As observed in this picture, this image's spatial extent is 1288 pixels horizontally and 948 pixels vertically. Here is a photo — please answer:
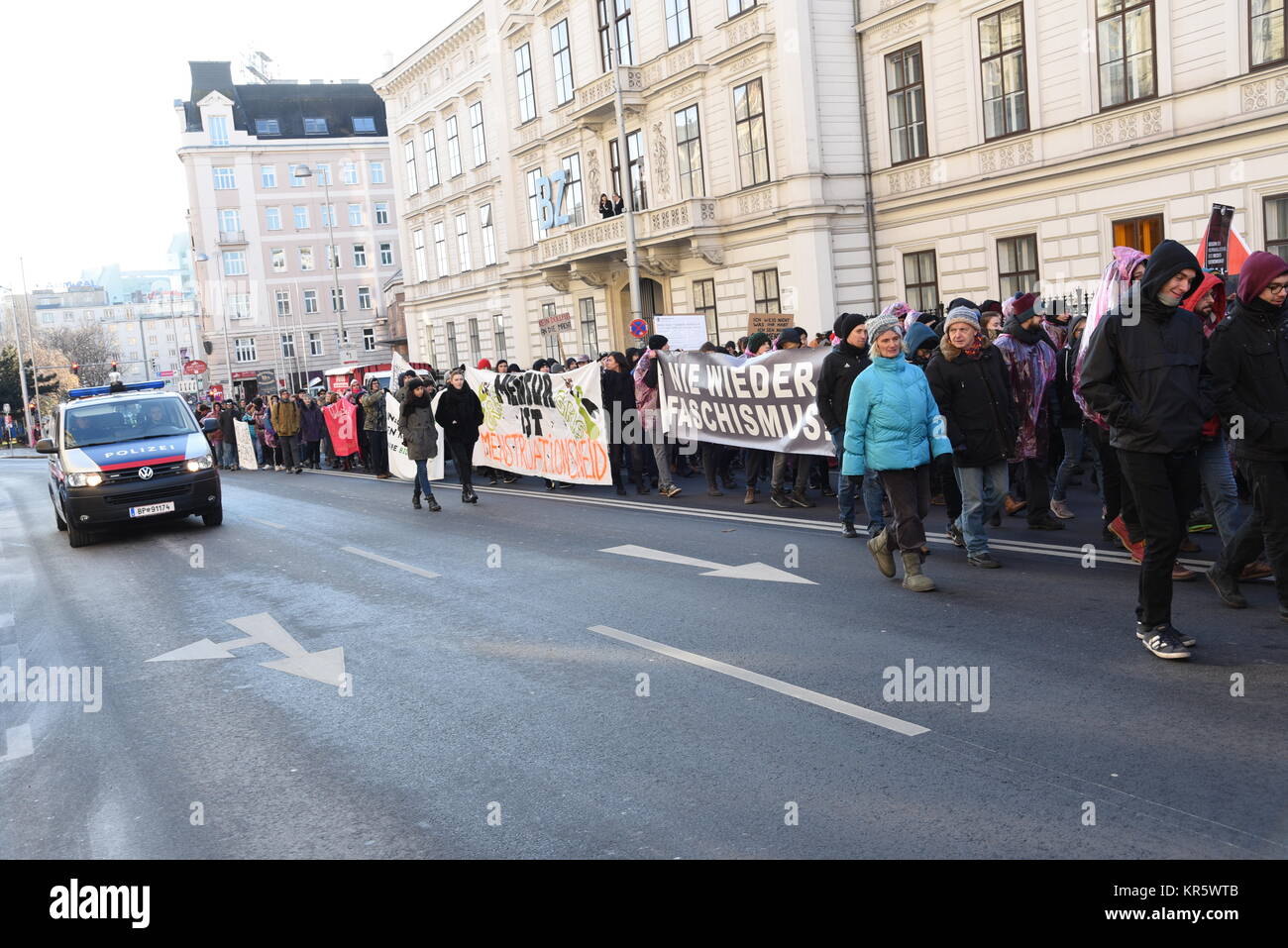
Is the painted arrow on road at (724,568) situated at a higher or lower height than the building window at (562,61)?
lower

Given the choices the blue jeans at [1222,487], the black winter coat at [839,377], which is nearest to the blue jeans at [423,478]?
the black winter coat at [839,377]

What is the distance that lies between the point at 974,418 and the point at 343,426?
21242 millimetres

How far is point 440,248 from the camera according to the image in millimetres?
50312

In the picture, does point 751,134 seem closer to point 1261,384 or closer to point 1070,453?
point 1070,453

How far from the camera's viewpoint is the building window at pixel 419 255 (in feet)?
171

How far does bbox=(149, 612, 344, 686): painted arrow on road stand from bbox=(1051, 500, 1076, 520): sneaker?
6.83 metres

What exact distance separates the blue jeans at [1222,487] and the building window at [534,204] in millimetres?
33414

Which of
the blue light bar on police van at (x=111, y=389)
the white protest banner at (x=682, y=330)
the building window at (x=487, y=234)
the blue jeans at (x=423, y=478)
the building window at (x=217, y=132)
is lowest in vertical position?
the blue jeans at (x=423, y=478)

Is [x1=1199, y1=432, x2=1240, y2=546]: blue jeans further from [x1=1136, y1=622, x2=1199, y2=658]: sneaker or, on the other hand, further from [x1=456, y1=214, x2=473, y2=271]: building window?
[x1=456, y1=214, x2=473, y2=271]: building window

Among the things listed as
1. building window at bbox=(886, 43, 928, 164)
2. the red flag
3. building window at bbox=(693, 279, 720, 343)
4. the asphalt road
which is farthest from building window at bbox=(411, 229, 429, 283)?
the asphalt road

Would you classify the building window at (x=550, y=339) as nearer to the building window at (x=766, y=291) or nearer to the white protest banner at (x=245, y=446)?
the white protest banner at (x=245, y=446)

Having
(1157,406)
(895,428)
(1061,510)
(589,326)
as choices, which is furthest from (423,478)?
(589,326)
